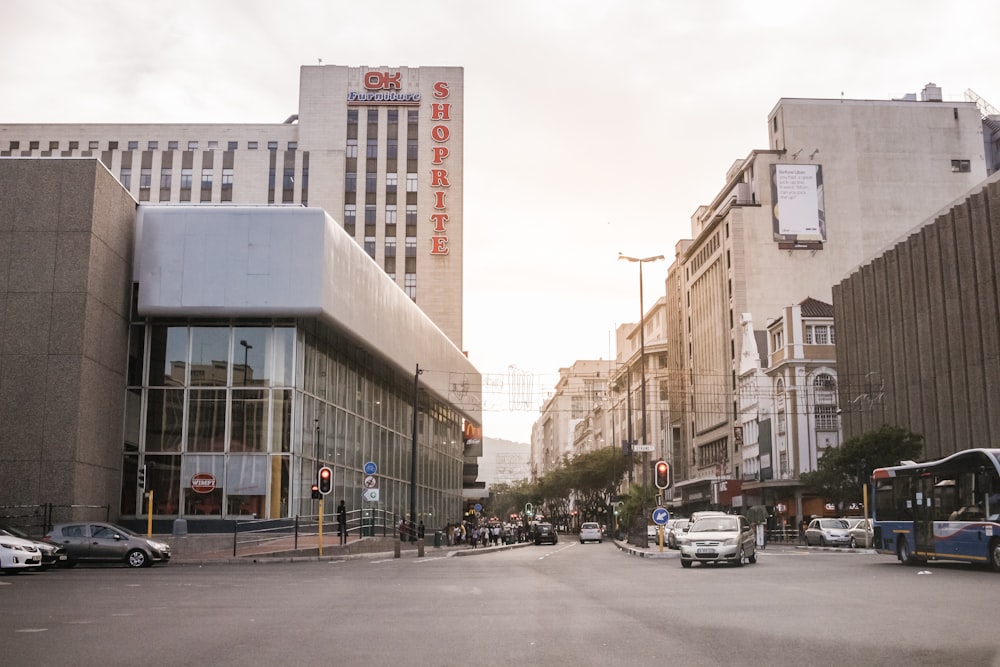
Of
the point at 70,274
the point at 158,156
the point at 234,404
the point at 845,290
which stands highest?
the point at 158,156

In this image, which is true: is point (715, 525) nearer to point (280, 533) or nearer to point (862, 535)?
point (280, 533)

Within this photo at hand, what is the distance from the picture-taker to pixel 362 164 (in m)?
87.6

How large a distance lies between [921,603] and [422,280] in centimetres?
7263

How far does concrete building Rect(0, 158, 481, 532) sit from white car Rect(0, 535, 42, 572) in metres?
8.97

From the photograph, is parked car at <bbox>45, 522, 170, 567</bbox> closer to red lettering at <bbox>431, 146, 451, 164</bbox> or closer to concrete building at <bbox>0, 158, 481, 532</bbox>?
concrete building at <bbox>0, 158, 481, 532</bbox>

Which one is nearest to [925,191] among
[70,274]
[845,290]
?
[845,290]

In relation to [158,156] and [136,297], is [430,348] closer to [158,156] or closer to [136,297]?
[136,297]

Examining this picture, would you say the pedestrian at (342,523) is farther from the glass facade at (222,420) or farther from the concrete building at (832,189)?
the concrete building at (832,189)

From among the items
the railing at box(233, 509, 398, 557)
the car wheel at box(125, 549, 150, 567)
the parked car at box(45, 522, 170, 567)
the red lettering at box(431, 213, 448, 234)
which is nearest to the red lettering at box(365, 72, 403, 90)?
the red lettering at box(431, 213, 448, 234)

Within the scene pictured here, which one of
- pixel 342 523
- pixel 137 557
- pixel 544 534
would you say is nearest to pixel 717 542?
pixel 137 557

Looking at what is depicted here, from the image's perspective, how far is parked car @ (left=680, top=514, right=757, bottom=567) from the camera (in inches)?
1074

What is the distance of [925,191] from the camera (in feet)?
295

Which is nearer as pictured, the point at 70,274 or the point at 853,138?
the point at 70,274

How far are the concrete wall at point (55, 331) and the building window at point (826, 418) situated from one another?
2142 inches
